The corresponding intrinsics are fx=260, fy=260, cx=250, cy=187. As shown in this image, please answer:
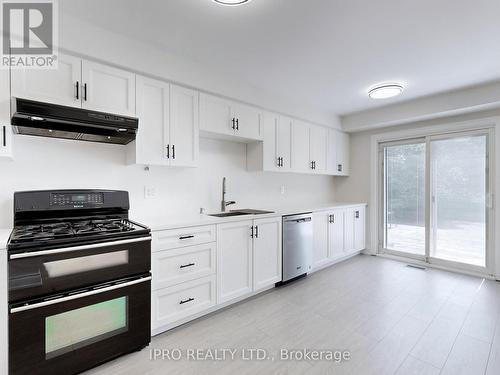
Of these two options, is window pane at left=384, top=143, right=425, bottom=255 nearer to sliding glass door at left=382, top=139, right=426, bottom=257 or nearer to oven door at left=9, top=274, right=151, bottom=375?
sliding glass door at left=382, top=139, right=426, bottom=257

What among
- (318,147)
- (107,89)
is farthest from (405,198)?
(107,89)

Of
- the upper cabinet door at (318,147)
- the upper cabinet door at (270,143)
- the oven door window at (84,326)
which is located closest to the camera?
the oven door window at (84,326)

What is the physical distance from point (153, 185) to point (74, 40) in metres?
1.35

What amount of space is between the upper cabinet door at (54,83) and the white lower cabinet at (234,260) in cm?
163

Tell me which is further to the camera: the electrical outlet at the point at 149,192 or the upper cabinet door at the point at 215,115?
the upper cabinet door at the point at 215,115

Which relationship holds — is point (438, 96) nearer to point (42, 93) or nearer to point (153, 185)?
point (153, 185)

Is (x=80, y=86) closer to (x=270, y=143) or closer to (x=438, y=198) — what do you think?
(x=270, y=143)

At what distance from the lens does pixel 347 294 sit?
305 centimetres

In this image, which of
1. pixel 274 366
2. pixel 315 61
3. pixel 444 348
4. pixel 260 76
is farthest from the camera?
pixel 260 76

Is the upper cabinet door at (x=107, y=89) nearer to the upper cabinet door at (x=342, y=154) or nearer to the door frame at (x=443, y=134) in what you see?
the upper cabinet door at (x=342, y=154)

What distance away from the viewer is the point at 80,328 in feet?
5.69

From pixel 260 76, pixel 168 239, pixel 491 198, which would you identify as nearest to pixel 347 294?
pixel 168 239

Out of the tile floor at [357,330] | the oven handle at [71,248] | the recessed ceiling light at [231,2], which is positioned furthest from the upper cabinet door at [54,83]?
the tile floor at [357,330]

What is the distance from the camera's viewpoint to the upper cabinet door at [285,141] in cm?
362
